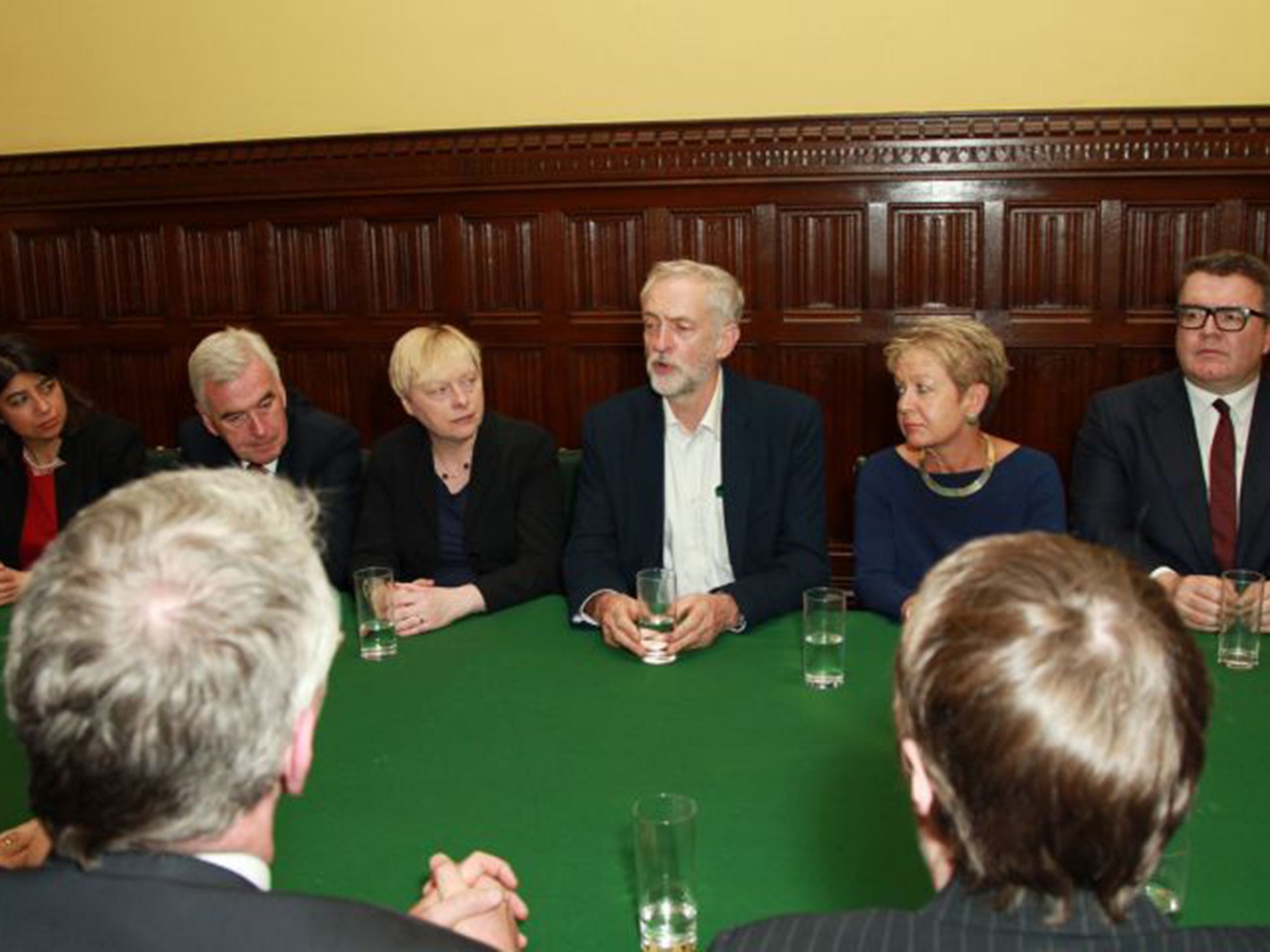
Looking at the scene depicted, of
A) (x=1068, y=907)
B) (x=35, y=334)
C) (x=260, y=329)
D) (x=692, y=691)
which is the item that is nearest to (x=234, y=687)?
(x=1068, y=907)

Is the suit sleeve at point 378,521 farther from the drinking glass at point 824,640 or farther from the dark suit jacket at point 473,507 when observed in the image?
the drinking glass at point 824,640

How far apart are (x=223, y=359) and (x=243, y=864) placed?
7.10 ft

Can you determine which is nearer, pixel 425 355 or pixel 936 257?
pixel 425 355

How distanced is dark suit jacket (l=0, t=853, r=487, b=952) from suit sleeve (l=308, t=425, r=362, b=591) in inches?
79.3

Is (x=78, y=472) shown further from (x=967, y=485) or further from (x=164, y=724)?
(x=164, y=724)

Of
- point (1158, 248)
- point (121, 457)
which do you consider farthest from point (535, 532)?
point (1158, 248)

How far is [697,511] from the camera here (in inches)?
113

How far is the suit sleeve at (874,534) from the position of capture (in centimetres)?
248

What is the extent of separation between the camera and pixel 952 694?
2.85 ft

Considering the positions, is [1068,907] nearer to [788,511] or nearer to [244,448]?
[788,511]

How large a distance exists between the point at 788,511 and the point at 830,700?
0.99m

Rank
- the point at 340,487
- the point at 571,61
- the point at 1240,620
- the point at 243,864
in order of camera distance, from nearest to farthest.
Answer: the point at 243,864, the point at 1240,620, the point at 340,487, the point at 571,61

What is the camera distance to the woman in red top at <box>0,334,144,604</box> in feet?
10.5

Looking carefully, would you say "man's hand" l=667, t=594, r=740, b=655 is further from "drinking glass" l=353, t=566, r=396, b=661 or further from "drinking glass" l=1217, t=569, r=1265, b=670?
"drinking glass" l=1217, t=569, r=1265, b=670
